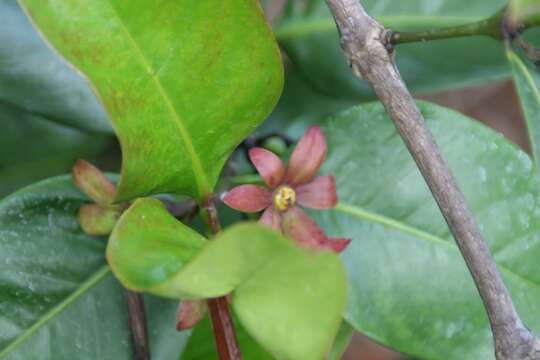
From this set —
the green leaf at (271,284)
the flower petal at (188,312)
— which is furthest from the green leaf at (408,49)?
the green leaf at (271,284)

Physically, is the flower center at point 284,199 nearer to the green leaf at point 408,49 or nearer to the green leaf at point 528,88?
the green leaf at point 528,88

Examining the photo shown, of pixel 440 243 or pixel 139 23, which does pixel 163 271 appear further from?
pixel 440 243

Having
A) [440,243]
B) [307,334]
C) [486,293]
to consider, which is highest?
[307,334]

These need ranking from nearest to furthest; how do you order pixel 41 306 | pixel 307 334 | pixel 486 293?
pixel 307 334 → pixel 486 293 → pixel 41 306

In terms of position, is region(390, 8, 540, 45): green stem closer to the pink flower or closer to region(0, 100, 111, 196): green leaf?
the pink flower

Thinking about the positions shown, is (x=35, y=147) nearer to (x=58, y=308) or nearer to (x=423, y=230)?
(x=58, y=308)

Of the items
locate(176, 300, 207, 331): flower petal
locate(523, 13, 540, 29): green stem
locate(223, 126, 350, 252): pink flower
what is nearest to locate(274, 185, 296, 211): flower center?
locate(223, 126, 350, 252): pink flower

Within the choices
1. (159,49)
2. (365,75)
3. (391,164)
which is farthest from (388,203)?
(159,49)
